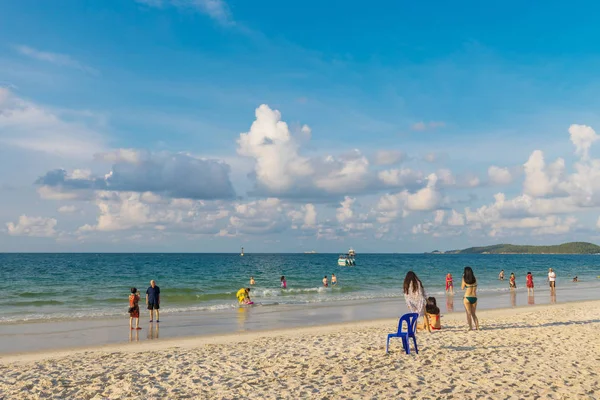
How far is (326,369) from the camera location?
9.66 metres

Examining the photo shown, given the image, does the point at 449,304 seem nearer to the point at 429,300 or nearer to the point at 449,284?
the point at 449,284

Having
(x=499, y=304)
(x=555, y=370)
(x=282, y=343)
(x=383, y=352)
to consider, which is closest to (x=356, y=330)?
(x=282, y=343)

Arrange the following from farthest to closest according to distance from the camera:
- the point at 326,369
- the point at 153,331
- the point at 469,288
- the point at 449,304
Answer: the point at 449,304 → the point at 153,331 → the point at 469,288 → the point at 326,369

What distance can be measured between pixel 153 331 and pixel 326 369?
9.14 metres

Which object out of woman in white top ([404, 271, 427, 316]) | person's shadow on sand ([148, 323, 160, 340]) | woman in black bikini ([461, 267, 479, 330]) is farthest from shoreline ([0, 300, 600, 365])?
woman in white top ([404, 271, 427, 316])

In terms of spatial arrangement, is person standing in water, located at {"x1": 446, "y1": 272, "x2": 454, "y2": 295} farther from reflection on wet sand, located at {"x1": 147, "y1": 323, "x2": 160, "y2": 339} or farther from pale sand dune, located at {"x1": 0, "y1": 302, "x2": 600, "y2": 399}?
reflection on wet sand, located at {"x1": 147, "y1": 323, "x2": 160, "y2": 339}

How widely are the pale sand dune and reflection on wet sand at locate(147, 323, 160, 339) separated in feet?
5.24

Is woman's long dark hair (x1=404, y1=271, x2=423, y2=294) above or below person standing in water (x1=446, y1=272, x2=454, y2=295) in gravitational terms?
above

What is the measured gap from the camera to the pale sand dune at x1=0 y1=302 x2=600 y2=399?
8203mm

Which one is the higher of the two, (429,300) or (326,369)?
(429,300)

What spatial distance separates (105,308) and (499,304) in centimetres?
2068

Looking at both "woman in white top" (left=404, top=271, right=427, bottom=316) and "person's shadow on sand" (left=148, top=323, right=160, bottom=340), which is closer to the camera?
"woman in white top" (left=404, top=271, right=427, bottom=316)

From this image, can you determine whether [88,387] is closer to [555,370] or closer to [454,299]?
[555,370]

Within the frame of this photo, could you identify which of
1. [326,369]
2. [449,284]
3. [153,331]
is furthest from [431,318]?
[449,284]
